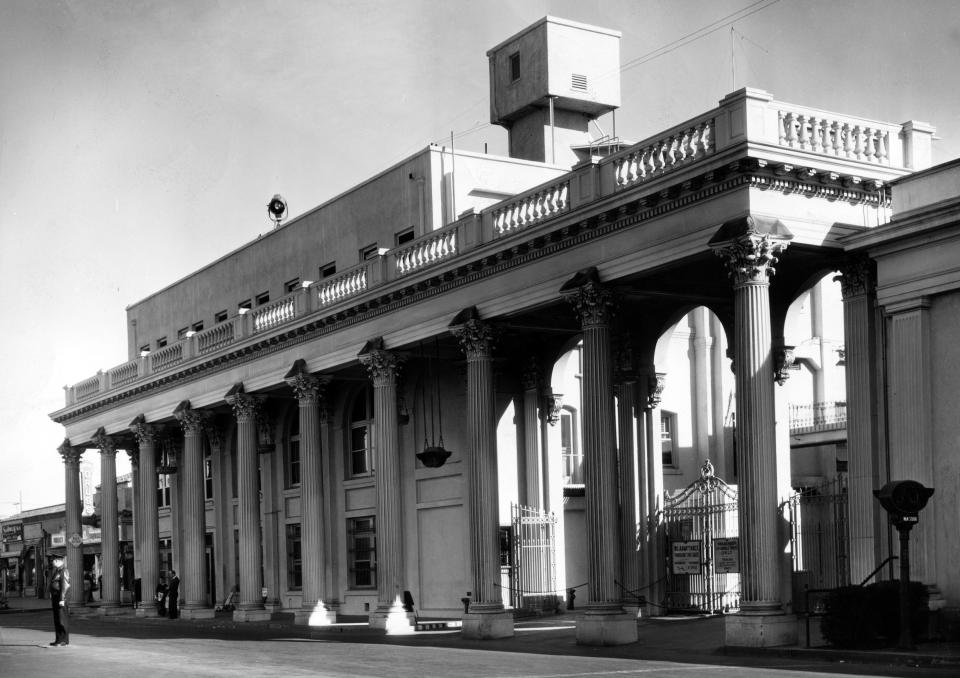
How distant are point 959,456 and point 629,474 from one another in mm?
8888

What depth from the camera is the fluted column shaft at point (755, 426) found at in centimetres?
2322

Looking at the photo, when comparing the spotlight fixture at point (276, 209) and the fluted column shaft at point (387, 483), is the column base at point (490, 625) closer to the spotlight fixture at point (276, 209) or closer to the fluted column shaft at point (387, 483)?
the fluted column shaft at point (387, 483)

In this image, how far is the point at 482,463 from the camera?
31.3 metres

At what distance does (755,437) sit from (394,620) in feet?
45.0

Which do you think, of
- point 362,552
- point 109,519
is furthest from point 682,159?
point 109,519

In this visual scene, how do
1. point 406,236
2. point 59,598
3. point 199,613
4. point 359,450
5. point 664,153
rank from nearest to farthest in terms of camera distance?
point 664,153 → point 59,598 → point 406,236 → point 359,450 → point 199,613

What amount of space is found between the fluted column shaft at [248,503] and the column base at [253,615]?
69mm

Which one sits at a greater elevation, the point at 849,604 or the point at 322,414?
the point at 322,414

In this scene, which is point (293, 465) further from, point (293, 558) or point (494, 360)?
point (494, 360)

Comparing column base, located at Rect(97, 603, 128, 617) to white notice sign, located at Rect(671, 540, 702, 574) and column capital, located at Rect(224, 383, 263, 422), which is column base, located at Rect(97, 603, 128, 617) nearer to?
column capital, located at Rect(224, 383, 263, 422)

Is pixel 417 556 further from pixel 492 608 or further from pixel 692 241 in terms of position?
pixel 692 241

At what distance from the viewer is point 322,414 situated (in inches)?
1698

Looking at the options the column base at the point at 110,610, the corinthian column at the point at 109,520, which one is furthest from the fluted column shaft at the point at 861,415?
the corinthian column at the point at 109,520

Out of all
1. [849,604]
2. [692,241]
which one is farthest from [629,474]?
[849,604]
